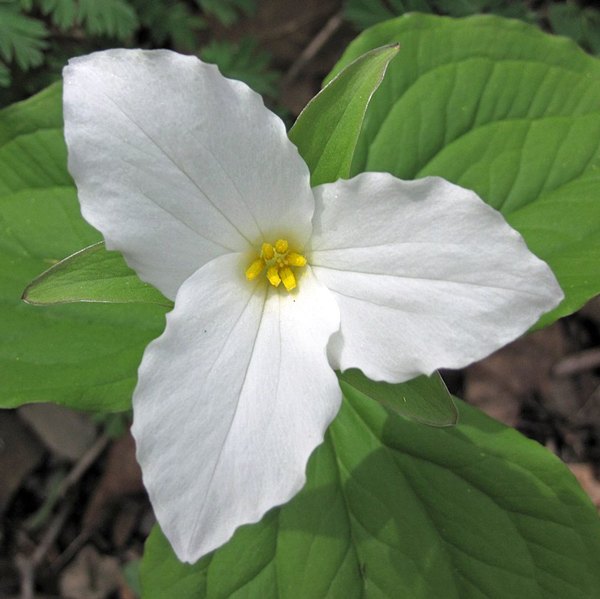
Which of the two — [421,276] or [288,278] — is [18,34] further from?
[421,276]

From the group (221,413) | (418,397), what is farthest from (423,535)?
(221,413)

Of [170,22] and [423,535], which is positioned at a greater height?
[170,22]

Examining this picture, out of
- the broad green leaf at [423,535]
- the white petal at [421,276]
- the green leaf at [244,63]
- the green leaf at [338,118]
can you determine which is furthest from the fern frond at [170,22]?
the broad green leaf at [423,535]

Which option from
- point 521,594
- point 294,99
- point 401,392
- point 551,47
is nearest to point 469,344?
point 401,392

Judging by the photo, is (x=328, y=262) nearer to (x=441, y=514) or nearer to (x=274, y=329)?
(x=274, y=329)

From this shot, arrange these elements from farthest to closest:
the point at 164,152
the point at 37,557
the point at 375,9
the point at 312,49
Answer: the point at 312,49 < the point at 37,557 < the point at 375,9 < the point at 164,152
